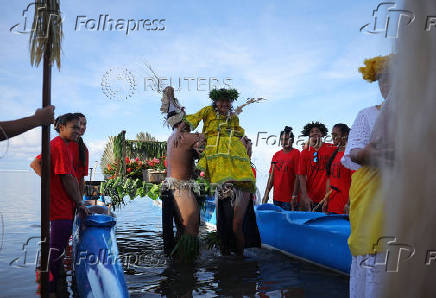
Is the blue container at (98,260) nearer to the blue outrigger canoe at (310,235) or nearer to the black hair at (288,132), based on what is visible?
the blue outrigger canoe at (310,235)

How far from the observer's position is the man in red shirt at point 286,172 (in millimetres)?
6559

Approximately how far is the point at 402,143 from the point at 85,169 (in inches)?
166

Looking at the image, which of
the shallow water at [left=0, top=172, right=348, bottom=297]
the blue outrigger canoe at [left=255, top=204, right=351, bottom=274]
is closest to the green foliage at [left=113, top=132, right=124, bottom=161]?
the shallow water at [left=0, top=172, right=348, bottom=297]

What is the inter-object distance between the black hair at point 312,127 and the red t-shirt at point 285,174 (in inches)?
15.4

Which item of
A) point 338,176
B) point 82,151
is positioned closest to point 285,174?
point 338,176

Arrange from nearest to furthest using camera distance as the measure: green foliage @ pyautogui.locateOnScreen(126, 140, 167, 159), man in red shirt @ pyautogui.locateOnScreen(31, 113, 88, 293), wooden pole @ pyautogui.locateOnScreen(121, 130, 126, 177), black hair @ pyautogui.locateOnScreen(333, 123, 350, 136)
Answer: man in red shirt @ pyautogui.locateOnScreen(31, 113, 88, 293) → black hair @ pyautogui.locateOnScreen(333, 123, 350, 136) → wooden pole @ pyautogui.locateOnScreen(121, 130, 126, 177) → green foliage @ pyautogui.locateOnScreen(126, 140, 167, 159)

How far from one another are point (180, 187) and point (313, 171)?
97.1 inches

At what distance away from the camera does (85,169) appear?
4516 millimetres

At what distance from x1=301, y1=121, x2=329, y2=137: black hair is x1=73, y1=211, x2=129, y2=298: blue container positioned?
432 centimetres

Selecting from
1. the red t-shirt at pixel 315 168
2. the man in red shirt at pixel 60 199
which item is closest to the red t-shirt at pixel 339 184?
the red t-shirt at pixel 315 168

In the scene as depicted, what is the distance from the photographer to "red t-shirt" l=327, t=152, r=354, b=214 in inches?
189

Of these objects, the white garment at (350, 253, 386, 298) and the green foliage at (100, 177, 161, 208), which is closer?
the white garment at (350, 253, 386, 298)

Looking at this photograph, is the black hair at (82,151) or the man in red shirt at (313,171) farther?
the man in red shirt at (313,171)

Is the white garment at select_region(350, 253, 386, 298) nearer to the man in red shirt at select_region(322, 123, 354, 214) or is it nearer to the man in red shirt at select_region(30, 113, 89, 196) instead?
the man in red shirt at select_region(322, 123, 354, 214)
